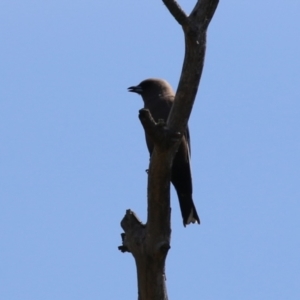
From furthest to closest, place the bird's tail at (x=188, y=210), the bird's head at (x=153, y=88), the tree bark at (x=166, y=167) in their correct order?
1. the bird's head at (x=153, y=88)
2. the bird's tail at (x=188, y=210)
3. the tree bark at (x=166, y=167)

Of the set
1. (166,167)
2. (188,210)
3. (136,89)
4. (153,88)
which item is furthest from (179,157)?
(166,167)

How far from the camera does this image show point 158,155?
4609 mm

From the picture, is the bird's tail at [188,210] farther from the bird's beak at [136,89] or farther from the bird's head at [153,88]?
the bird's beak at [136,89]

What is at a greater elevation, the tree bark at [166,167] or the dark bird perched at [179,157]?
the dark bird perched at [179,157]

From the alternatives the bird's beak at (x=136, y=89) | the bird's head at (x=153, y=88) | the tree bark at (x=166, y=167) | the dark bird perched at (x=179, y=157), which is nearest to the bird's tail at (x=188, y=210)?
the dark bird perched at (x=179, y=157)

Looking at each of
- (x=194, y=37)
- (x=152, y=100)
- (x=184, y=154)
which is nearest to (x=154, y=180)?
(x=194, y=37)

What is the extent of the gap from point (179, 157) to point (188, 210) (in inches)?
18.6

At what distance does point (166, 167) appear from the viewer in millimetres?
4621

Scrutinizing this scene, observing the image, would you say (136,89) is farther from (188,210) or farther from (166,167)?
(166,167)

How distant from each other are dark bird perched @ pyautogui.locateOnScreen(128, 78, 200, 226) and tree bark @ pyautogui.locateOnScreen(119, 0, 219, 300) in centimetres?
181

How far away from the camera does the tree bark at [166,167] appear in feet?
15.2

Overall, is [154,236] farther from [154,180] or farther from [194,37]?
[194,37]

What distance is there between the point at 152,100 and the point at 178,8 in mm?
2871

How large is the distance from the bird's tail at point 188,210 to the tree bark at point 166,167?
1.81 metres
